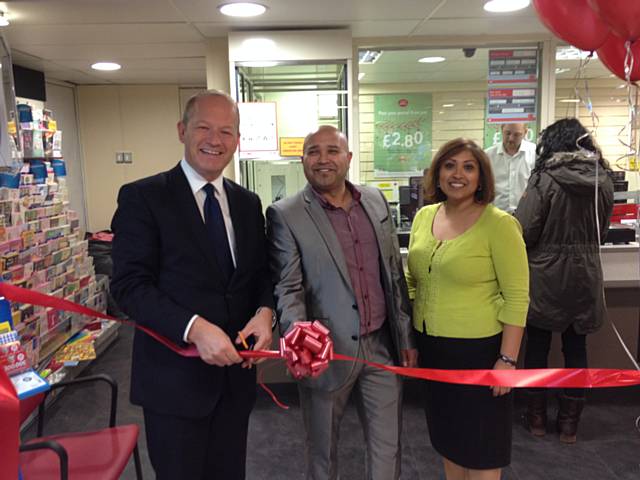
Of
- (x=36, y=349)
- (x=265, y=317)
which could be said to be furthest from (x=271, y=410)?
(x=265, y=317)

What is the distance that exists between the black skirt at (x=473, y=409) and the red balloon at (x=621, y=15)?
1087 millimetres

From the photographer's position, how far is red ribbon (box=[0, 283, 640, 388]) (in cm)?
157

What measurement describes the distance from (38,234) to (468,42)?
353 centimetres

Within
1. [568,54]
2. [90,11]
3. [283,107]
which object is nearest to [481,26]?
[568,54]

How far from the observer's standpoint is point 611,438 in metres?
2.93

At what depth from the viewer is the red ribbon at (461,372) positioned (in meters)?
1.57

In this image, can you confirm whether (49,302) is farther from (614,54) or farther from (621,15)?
(614,54)

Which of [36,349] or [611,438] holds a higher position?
[36,349]

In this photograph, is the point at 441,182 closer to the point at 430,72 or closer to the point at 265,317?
the point at 265,317

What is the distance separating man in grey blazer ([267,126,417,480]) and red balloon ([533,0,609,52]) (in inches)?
32.5

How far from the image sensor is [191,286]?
157 centimetres

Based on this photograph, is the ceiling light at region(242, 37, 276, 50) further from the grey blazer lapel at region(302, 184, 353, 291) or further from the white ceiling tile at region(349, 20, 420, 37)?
the grey blazer lapel at region(302, 184, 353, 291)

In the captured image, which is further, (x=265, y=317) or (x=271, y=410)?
(x=271, y=410)

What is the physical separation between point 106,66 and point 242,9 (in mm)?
2484
